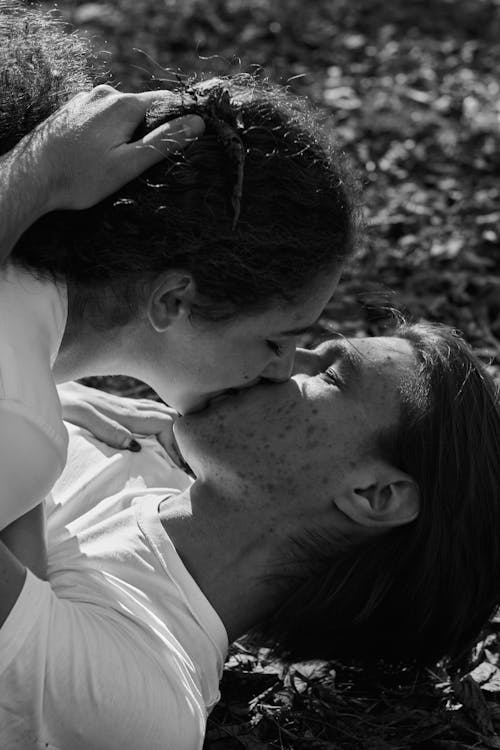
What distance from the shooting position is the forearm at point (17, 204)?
277 cm

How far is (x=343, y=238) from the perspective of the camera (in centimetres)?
314

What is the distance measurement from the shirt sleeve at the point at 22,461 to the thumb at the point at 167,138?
30.4 inches

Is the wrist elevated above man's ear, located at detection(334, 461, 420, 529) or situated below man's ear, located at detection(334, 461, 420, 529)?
above

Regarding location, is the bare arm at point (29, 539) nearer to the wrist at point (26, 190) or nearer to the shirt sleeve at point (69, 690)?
the shirt sleeve at point (69, 690)

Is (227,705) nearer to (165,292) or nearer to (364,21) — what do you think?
(165,292)

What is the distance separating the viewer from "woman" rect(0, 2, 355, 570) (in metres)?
2.96

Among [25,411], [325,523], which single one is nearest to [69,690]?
[25,411]

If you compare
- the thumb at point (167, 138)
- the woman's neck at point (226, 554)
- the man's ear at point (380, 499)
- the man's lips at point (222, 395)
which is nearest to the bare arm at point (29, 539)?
the woman's neck at point (226, 554)

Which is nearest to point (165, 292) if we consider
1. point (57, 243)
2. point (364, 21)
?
point (57, 243)

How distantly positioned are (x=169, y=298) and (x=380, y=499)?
0.83m

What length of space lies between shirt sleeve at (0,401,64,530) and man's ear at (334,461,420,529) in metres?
0.91

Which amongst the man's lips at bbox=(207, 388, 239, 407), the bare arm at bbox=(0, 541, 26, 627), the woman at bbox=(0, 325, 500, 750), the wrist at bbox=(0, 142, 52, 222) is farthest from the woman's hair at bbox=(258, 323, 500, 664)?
the wrist at bbox=(0, 142, 52, 222)

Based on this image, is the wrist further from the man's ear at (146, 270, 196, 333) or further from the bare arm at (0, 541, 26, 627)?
the bare arm at (0, 541, 26, 627)

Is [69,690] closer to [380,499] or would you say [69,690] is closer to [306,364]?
[380,499]
